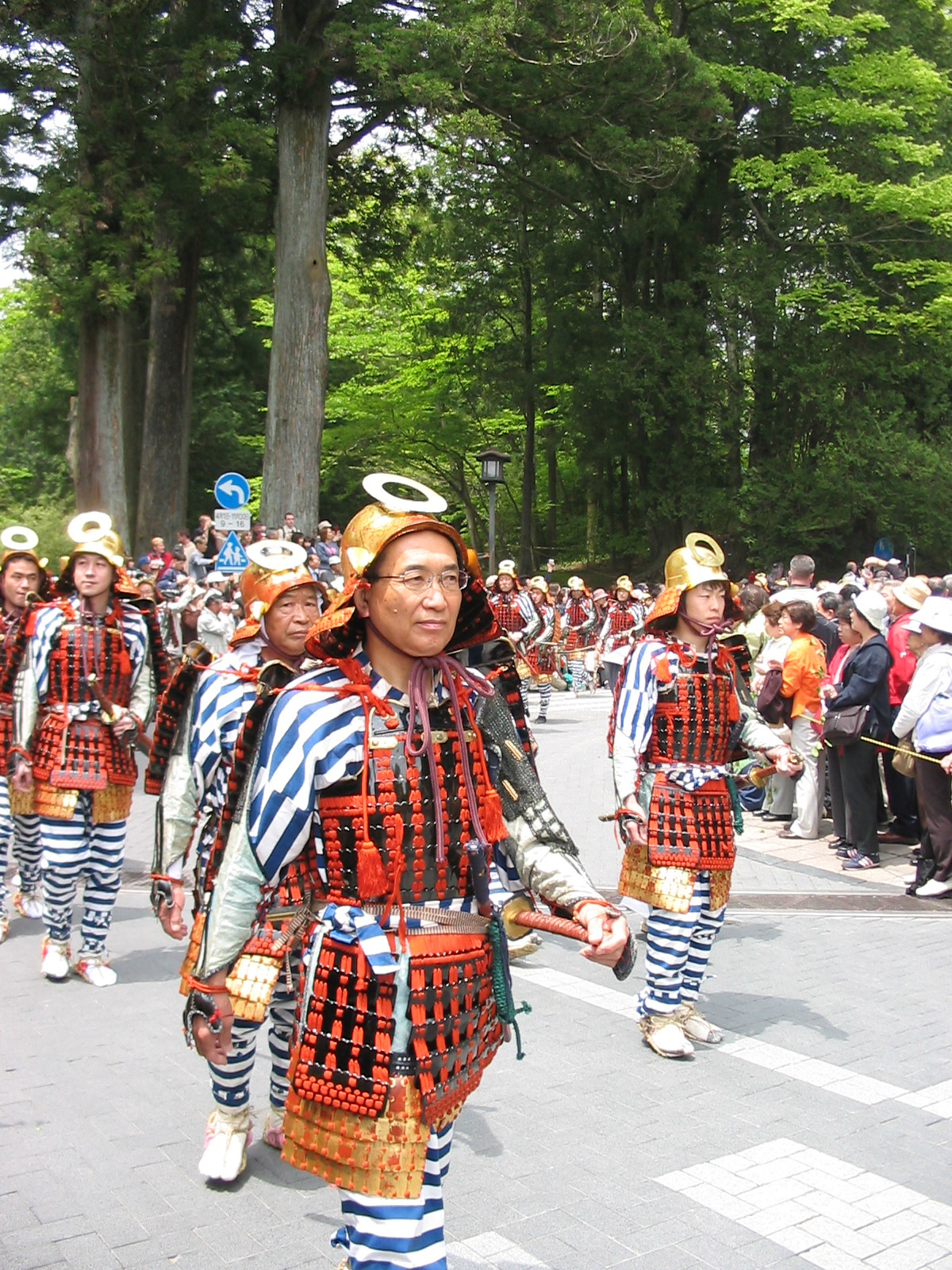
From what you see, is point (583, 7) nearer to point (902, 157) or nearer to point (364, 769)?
point (902, 157)

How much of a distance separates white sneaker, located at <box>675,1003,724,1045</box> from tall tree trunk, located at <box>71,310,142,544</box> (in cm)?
1576

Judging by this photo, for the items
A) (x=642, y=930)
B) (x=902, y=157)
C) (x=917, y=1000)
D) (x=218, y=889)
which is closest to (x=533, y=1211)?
(x=218, y=889)

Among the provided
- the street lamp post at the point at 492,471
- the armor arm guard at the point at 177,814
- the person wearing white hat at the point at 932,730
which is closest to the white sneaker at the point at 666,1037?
the armor arm guard at the point at 177,814

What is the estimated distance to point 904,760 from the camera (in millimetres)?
9602

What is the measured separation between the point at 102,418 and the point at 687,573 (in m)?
16.4

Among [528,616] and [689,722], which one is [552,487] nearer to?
[528,616]

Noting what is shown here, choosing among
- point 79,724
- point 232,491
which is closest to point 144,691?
point 79,724

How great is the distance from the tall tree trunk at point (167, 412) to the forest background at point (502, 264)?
57 mm

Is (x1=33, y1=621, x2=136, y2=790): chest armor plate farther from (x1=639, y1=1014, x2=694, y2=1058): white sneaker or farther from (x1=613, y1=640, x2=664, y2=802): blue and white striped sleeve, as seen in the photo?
(x1=639, y1=1014, x2=694, y2=1058): white sneaker

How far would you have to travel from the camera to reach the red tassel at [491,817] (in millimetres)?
3123

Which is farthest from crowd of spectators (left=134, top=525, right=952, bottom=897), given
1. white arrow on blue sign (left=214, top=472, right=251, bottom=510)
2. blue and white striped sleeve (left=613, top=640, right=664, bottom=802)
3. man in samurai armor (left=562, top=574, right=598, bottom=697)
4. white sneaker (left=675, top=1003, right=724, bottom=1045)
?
man in samurai armor (left=562, top=574, right=598, bottom=697)

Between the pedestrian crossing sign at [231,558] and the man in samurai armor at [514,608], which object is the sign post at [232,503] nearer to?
the pedestrian crossing sign at [231,558]

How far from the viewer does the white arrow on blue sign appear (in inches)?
660

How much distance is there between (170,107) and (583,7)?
20.1ft
